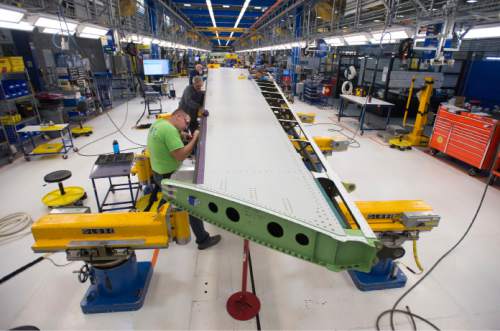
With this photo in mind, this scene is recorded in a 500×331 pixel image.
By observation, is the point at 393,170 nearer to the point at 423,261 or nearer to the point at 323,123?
the point at 423,261

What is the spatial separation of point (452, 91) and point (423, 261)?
9.44 m

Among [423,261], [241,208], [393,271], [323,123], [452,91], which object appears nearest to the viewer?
[241,208]

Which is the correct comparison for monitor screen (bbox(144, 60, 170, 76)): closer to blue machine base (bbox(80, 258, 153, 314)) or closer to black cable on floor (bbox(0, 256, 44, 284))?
black cable on floor (bbox(0, 256, 44, 284))

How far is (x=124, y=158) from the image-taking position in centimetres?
371

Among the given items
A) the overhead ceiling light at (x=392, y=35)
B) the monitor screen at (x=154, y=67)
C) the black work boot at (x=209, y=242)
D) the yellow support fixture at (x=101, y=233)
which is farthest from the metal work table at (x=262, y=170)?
the monitor screen at (x=154, y=67)

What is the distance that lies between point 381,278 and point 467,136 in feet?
14.5

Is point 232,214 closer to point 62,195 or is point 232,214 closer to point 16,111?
point 62,195

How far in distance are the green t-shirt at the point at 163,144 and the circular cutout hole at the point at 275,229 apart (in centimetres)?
162

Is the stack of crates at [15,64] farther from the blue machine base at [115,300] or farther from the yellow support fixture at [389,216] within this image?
the yellow support fixture at [389,216]

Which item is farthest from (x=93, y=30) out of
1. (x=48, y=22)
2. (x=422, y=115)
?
(x=422, y=115)

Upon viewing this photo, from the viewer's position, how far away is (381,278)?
105 inches

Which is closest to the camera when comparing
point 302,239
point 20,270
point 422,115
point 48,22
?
point 302,239

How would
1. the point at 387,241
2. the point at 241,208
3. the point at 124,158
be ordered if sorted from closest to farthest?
1. the point at 241,208
2. the point at 387,241
3. the point at 124,158

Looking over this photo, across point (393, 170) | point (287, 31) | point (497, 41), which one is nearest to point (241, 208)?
point (393, 170)
